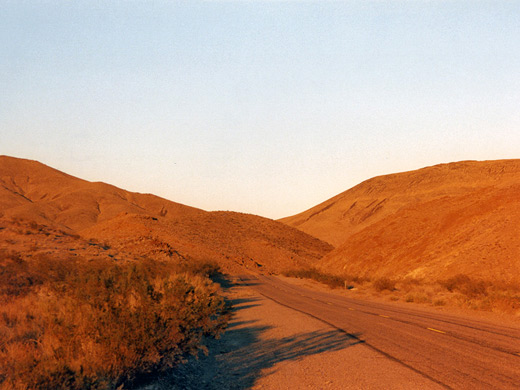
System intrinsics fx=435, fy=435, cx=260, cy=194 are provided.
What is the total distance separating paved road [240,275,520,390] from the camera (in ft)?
24.4

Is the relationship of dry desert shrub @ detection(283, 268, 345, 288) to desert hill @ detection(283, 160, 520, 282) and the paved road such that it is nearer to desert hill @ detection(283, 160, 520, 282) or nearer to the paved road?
desert hill @ detection(283, 160, 520, 282)

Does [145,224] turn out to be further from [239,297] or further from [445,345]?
[445,345]

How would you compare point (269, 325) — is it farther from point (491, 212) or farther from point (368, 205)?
point (368, 205)

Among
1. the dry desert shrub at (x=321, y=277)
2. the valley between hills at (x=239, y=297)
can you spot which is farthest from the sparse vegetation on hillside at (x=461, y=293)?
the dry desert shrub at (x=321, y=277)

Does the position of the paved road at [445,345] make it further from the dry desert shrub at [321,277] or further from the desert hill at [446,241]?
the dry desert shrub at [321,277]

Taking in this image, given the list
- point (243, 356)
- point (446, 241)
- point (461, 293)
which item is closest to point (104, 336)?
point (243, 356)

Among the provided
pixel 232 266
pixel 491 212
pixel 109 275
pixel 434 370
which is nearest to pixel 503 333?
pixel 434 370

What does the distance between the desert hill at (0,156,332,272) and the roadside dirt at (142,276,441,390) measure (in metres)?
24.9

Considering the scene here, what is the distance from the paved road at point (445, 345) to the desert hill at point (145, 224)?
26112 millimetres

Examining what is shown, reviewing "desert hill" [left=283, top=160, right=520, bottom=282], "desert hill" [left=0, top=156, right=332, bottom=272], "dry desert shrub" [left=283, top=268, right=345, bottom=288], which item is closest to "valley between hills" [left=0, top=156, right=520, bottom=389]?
"desert hill" [left=283, top=160, right=520, bottom=282]

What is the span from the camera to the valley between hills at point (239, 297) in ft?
24.2

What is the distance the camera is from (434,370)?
313 inches

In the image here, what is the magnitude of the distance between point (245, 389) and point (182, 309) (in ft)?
7.96

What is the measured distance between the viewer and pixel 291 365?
891 centimetres
